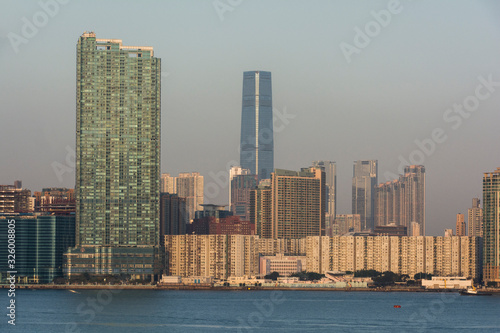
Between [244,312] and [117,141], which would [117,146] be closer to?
[117,141]

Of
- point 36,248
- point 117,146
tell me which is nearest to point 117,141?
point 117,146

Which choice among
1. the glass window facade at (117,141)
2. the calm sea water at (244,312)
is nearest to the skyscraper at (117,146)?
the glass window facade at (117,141)

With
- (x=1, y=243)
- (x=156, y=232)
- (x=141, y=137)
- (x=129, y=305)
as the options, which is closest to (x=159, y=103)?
(x=141, y=137)

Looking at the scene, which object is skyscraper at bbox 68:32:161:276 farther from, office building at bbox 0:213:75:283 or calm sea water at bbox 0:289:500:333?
calm sea water at bbox 0:289:500:333

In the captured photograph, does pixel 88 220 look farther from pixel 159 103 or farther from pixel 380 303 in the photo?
pixel 380 303

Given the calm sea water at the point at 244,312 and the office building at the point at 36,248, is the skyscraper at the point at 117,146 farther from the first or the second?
the calm sea water at the point at 244,312

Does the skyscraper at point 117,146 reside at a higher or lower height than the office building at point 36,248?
higher
